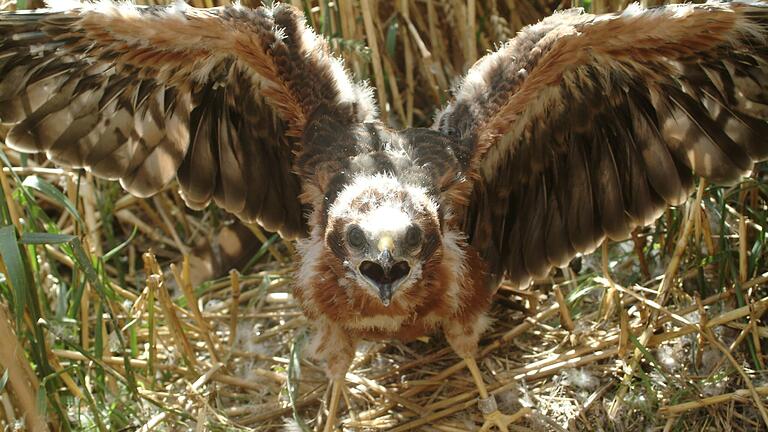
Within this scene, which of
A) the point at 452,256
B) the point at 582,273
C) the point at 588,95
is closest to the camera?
the point at 452,256

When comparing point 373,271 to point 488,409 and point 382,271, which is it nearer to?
point 382,271

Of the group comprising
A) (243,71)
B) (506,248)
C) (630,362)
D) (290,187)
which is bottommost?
(630,362)

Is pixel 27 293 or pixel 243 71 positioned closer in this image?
pixel 27 293

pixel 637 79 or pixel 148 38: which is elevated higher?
pixel 148 38

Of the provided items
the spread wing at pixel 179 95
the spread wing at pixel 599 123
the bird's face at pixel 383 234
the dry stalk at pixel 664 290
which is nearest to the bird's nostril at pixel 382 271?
the bird's face at pixel 383 234

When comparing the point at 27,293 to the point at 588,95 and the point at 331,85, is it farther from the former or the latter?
the point at 588,95

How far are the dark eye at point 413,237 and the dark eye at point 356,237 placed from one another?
0.46 feet

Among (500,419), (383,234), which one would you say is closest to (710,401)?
(500,419)

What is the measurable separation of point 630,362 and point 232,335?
1708mm

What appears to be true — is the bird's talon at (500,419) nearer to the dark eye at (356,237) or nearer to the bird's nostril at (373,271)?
the bird's nostril at (373,271)

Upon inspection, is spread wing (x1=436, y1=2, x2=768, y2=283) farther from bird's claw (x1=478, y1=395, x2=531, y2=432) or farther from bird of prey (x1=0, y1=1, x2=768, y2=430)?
bird's claw (x1=478, y1=395, x2=531, y2=432)

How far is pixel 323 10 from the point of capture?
12.2 ft

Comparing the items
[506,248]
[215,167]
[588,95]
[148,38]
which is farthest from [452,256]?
[148,38]

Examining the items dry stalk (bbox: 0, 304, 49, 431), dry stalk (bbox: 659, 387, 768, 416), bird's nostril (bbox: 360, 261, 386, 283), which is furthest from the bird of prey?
dry stalk (bbox: 0, 304, 49, 431)
